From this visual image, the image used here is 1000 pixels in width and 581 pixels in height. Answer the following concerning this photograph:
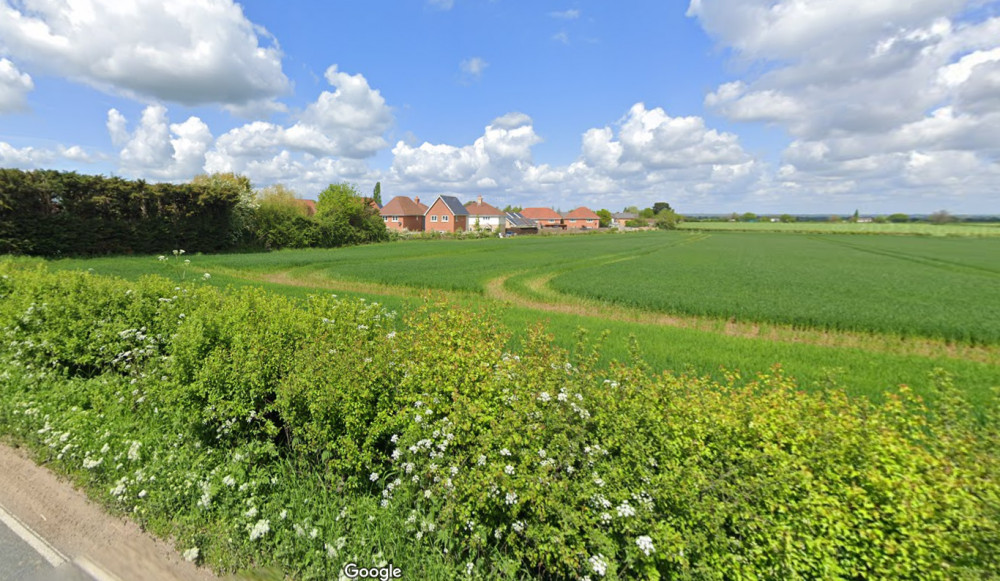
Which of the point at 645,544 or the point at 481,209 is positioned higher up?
the point at 481,209

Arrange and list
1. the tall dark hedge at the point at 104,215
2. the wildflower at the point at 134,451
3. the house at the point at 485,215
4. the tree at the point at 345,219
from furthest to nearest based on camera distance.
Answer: the house at the point at 485,215 < the tree at the point at 345,219 < the tall dark hedge at the point at 104,215 < the wildflower at the point at 134,451

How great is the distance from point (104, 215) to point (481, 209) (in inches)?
2925

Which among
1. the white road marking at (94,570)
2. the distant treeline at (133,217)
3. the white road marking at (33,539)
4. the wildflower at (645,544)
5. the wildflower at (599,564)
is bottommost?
the white road marking at (94,570)

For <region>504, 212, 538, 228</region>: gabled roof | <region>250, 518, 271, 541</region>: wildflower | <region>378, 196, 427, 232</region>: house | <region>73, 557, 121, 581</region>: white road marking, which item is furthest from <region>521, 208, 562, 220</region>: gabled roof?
<region>73, 557, 121, 581</region>: white road marking

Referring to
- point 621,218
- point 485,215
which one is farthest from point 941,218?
point 485,215

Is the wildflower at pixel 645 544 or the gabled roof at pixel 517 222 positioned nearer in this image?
the wildflower at pixel 645 544

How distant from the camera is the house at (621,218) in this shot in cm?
14850

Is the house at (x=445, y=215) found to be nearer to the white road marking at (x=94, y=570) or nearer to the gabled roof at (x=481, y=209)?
the gabled roof at (x=481, y=209)

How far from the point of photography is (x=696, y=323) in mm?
13953

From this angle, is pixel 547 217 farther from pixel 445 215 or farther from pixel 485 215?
pixel 445 215

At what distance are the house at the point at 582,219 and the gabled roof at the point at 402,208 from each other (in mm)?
59798

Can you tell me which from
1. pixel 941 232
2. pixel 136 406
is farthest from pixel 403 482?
pixel 941 232

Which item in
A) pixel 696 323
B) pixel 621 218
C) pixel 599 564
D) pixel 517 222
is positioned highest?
pixel 621 218

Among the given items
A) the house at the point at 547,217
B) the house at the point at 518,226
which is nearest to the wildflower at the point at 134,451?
the house at the point at 518,226
